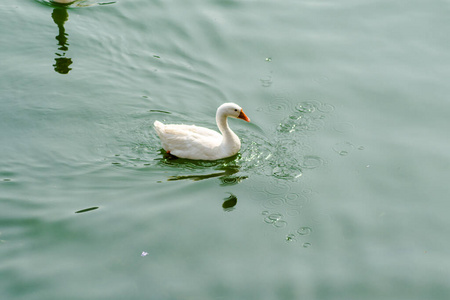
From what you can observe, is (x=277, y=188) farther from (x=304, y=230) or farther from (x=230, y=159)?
(x=230, y=159)

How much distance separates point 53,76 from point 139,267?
5108 mm

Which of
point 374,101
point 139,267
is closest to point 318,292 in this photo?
point 139,267

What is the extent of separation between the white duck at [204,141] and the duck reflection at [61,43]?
303 cm

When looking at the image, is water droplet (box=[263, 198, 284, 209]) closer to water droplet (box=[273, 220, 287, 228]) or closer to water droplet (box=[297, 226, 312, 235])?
water droplet (box=[273, 220, 287, 228])

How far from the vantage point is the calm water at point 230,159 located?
293 inches

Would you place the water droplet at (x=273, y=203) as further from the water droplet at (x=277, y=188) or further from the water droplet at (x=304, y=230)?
the water droplet at (x=304, y=230)

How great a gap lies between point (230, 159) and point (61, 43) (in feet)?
15.4

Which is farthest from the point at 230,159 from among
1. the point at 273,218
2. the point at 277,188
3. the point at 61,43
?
the point at 61,43

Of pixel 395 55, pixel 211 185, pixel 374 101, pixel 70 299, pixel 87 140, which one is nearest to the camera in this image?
pixel 70 299

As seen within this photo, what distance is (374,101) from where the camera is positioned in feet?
34.7

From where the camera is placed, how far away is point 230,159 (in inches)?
375

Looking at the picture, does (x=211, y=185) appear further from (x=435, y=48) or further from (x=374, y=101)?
(x=435, y=48)

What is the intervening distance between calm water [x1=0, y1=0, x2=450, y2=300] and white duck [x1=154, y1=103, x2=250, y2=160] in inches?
7.1

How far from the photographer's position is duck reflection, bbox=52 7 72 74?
11461 millimetres
